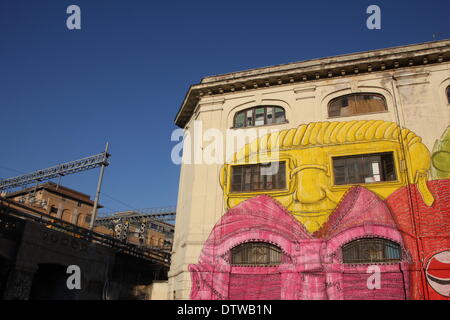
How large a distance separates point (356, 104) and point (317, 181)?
4513mm

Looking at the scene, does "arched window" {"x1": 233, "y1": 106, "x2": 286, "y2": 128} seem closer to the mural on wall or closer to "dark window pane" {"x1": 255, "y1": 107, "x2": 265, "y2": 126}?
"dark window pane" {"x1": 255, "y1": 107, "x2": 265, "y2": 126}

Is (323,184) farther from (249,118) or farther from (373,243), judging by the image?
(249,118)

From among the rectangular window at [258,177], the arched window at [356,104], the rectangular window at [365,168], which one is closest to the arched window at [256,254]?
the rectangular window at [258,177]

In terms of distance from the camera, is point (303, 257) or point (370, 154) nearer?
point (303, 257)

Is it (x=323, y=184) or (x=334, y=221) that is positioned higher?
(x=323, y=184)

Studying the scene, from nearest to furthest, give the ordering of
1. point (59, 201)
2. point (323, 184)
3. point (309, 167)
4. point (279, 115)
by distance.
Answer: point (323, 184), point (309, 167), point (279, 115), point (59, 201)

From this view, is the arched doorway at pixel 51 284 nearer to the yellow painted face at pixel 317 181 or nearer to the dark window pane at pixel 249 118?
the yellow painted face at pixel 317 181

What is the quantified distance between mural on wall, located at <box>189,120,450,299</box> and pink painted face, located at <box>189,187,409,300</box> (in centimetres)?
4

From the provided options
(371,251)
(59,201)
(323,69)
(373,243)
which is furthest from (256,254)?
(59,201)

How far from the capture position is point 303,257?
16156 millimetres

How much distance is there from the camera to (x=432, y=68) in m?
18.1

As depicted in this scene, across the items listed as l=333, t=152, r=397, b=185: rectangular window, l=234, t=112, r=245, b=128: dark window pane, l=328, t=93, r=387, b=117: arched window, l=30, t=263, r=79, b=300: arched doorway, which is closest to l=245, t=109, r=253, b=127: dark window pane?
l=234, t=112, r=245, b=128: dark window pane

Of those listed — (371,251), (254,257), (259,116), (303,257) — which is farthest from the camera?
(259,116)
